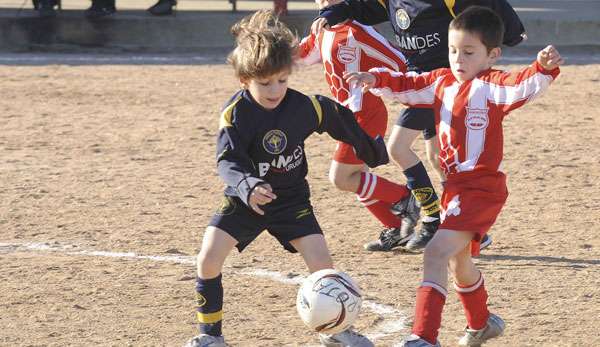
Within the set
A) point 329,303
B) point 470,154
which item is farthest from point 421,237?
point 329,303

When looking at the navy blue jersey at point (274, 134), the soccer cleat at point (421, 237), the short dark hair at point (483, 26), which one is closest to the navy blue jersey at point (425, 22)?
the soccer cleat at point (421, 237)

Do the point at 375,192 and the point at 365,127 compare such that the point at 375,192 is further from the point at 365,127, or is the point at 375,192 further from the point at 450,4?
the point at 450,4

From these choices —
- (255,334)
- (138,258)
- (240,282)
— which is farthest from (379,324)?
(138,258)

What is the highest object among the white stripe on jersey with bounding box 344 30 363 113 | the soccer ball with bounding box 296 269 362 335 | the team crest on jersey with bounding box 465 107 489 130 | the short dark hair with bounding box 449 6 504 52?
the short dark hair with bounding box 449 6 504 52

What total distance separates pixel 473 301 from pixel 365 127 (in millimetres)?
1823

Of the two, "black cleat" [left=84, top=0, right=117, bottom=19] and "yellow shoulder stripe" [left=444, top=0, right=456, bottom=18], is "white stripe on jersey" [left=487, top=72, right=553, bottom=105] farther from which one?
"black cleat" [left=84, top=0, right=117, bottom=19]

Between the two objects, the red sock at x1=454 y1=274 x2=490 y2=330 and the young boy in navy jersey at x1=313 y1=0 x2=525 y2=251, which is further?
the young boy in navy jersey at x1=313 y1=0 x2=525 y2=251

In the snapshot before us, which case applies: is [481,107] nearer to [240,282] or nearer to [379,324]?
[379,324]

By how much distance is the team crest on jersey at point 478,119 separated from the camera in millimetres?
5172

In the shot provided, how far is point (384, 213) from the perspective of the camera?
7051mm

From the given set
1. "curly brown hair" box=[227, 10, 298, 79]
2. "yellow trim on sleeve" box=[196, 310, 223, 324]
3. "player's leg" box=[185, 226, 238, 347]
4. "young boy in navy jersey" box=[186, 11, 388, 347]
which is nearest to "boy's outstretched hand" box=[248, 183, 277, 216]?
"young boy in navy jersey" box=[186, 11, 388, 347]

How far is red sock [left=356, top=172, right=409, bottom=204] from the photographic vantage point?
271 inches

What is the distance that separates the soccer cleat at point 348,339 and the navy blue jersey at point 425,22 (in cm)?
212

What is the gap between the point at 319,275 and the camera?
16.5ft
